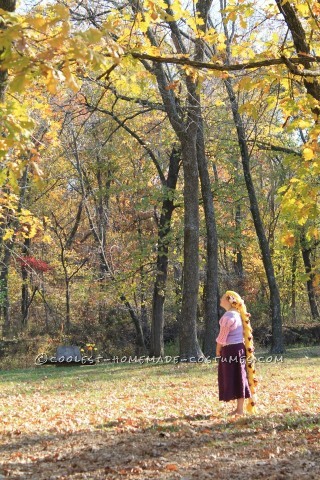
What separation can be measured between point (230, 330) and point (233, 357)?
0.36 m

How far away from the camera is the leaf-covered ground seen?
527 cm

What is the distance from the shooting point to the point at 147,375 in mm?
14078

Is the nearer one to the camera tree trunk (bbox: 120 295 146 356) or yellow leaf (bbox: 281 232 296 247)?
yellow leaf (bbox: 281 232 296 247)

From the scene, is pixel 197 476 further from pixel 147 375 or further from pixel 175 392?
pixel 147 375

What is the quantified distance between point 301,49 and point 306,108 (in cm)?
68

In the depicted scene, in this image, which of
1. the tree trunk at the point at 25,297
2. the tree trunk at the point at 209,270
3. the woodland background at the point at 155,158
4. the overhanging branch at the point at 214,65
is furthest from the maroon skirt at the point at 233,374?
the tree trunk at the point at 25,297

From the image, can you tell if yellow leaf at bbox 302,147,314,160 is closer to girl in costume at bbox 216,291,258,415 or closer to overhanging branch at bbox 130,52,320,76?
overhanging branch at bbox 130,52,320,76

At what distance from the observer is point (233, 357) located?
7.89 metres

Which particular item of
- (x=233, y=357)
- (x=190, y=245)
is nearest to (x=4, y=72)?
(x=233, y=357)

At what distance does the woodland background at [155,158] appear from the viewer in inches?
217

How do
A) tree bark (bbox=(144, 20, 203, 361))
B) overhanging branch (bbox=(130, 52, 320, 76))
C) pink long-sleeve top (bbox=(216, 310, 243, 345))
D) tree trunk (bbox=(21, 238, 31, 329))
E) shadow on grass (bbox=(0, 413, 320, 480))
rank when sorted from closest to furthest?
shadow on grass (bbox=(0, 413, 320, 480)), overhanging branch (bbox=(130, 52, 320, 76)), pink long-sleeve top (bbox=(216, 310, 243, 345)), tree bark (bbox=(144, 20, 203, 361)), tree trunk (bbox=(21, 238, 31, 329))

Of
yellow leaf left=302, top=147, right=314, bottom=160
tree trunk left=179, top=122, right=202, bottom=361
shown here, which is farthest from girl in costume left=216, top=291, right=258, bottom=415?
tree trunk left=179, top=122, right=202, bottom=361

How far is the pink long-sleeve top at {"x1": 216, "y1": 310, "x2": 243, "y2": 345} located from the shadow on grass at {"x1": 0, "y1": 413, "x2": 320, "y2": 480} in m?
1.01

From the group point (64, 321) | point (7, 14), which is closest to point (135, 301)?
point (64, 321)
